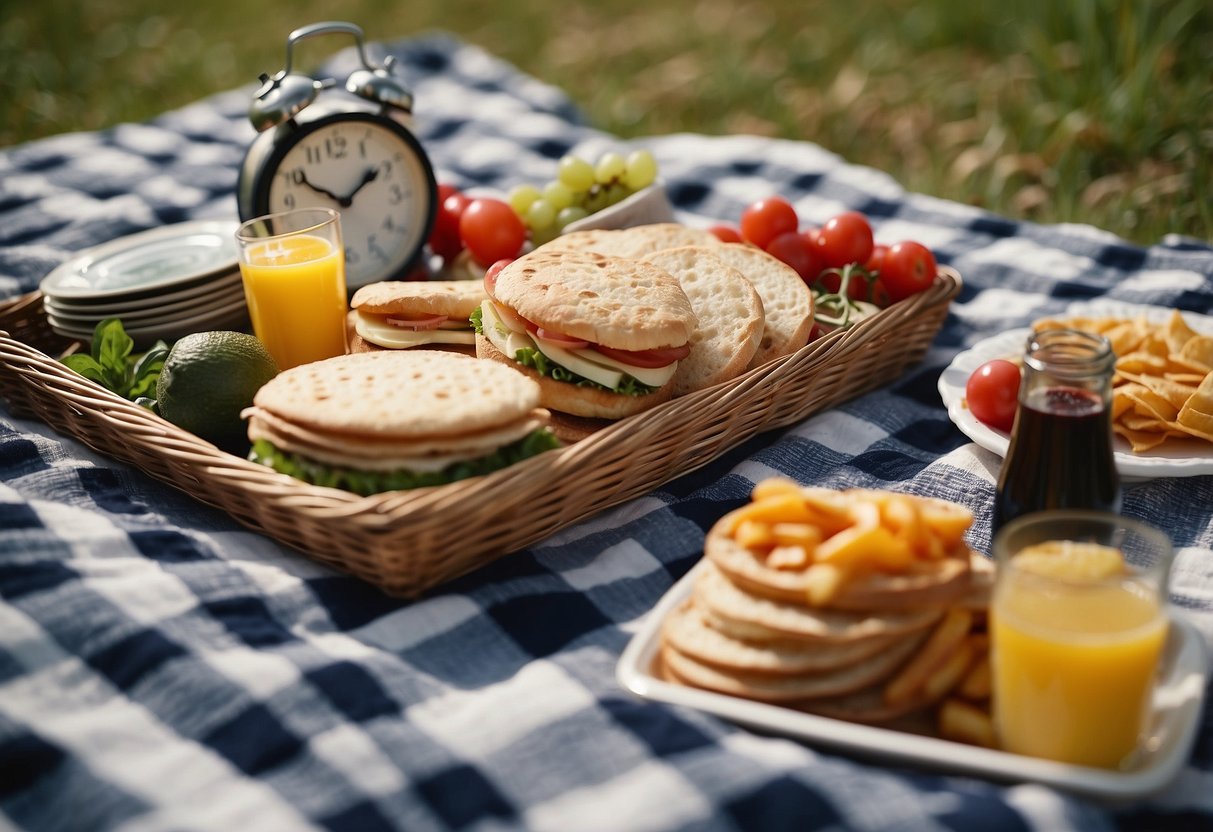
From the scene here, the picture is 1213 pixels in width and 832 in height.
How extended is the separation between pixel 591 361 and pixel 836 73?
4634 millimetres

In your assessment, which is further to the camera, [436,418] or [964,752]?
[436,418]

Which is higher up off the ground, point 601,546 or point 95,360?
point 95,360

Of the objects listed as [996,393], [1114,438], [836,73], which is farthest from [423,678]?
[836,73]

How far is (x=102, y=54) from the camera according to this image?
22.4ft

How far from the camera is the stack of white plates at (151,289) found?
9.60 ft

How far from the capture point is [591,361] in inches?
94.3

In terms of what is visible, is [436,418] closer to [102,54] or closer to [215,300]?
[215,300]

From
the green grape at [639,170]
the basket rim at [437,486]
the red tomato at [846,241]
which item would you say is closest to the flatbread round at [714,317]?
the basket rim at [437,486]

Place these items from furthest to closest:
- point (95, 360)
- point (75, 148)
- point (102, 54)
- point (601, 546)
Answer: point (102, 54) → point (75, 148) → point (95, 360) → point (601, 546)

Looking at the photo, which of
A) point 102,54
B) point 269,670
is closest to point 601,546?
point 269,670

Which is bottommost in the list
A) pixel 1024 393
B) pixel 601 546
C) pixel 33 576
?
pixel 601 546

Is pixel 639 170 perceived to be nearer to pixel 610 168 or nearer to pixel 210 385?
pixel 610 168

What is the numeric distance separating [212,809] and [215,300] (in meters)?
1.69

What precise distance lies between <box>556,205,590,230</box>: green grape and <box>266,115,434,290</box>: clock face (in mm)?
378
